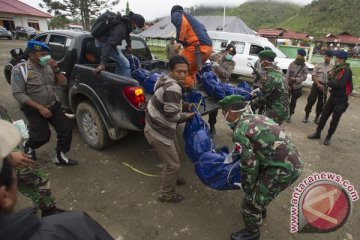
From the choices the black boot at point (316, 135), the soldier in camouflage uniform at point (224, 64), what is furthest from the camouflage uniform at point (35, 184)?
the black boot at point (316, 135)

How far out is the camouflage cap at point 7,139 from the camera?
2.77ft

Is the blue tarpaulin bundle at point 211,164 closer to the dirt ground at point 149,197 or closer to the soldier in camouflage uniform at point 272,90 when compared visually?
the dirt ground at point 149,197

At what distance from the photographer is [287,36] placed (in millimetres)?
46500

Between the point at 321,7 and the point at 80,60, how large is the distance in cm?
8156

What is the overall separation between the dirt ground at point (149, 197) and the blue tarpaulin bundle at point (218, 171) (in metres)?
0.53

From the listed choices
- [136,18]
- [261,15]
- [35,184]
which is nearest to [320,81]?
[136,18]

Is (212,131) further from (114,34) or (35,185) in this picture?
(35,185)

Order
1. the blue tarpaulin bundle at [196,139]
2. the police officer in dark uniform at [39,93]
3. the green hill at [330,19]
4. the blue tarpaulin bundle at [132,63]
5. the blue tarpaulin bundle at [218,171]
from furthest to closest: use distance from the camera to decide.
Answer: the green hill at [330,19] → the blue tarpaulin bundle at [132,63] → the police officer in dark uniform at [39,93] → the blue tarpaulin bundle at [196,139] → the blue tarpaulin bundle at [218,171]

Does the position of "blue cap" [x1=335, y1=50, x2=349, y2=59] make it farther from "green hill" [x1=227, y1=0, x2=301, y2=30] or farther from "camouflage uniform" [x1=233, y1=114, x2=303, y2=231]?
"green hill" [x1=227, y1=0, x2=301, y2=30]

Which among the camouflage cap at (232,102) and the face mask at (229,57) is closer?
the camouflage cap at (232,102)

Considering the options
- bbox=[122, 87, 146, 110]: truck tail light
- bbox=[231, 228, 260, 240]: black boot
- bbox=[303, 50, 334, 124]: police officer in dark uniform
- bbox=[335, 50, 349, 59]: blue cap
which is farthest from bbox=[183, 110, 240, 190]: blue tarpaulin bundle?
bbox=[303, 50, 334, 124]: police officer in dark uniform

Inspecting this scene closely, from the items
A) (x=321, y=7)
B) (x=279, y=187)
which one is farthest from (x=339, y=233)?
(x=321, y=7)

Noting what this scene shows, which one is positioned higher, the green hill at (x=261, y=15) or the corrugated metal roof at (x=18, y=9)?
the green hill at (x=261, y=15)

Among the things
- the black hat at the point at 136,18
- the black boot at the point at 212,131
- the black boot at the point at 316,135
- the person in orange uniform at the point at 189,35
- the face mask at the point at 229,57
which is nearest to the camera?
the person in orange uniform at the point at 189,35
